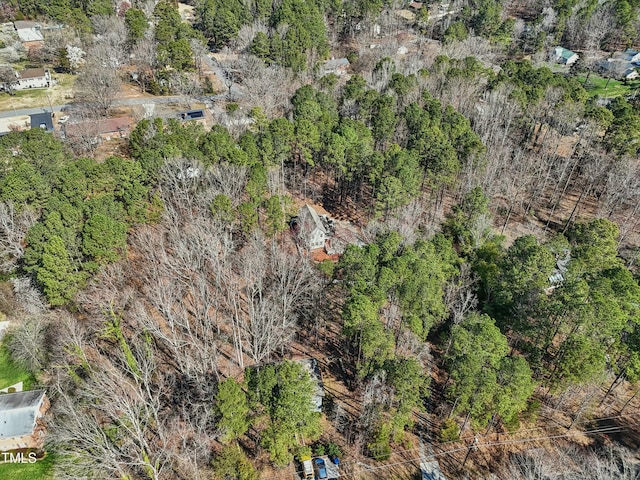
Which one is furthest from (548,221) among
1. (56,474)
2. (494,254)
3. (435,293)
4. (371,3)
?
(371,3)

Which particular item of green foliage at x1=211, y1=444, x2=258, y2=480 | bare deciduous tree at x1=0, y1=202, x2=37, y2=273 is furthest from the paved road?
green foliage at x1=211, y1=444, x2=258, y2=480

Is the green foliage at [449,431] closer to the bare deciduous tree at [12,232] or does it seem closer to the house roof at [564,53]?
the bare deciduous tree at [12,232]

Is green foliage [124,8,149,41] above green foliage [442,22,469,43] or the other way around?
the other way around

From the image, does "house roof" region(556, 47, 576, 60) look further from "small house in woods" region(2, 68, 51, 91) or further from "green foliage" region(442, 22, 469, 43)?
"small house in woods" region(2, 68, 51, 91)

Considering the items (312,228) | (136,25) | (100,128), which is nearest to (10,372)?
(312,228)

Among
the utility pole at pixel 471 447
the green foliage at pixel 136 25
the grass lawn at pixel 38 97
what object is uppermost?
the green foliage at pixel 136 25

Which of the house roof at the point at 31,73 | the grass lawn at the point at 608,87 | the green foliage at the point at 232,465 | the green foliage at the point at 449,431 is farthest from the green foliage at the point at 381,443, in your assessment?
the house roof at the point at 31,73

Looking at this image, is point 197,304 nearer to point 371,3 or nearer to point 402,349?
point 402,349
